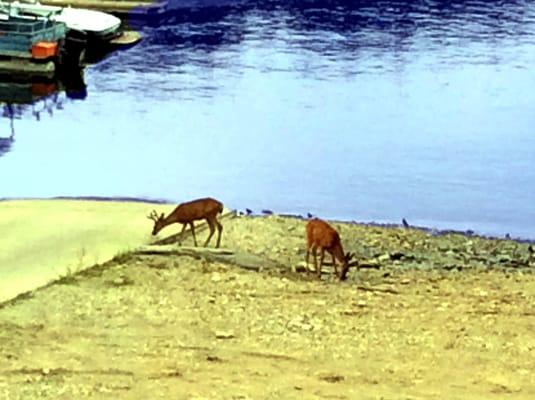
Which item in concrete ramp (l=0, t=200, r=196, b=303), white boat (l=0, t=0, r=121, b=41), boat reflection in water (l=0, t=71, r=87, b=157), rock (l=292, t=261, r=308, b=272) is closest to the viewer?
concrete ramp (l=0, t=200, r=196, b=303)

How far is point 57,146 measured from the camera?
2181 cm

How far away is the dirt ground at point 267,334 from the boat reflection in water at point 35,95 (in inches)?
504

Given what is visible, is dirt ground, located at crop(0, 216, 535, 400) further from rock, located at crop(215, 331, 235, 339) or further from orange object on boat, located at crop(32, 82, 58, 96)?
orange object on boat, located at crop(32, 82, 58, 96)

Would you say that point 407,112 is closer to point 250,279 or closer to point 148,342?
point 250,279

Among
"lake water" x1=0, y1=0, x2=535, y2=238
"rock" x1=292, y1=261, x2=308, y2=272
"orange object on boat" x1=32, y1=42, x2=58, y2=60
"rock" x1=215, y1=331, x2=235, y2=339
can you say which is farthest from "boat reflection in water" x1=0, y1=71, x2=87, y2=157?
"rock" x1=215, y1=331, x2=235, y2=339

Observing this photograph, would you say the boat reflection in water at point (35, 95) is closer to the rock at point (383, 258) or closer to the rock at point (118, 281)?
the rock at point (383, 258)

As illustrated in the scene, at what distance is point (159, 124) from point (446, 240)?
31.3 ft

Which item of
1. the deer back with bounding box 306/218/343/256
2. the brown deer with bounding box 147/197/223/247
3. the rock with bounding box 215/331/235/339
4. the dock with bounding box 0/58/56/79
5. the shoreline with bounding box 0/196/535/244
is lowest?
the dock with bounding box 0/58/56/79

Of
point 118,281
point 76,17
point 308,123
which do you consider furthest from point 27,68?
point 118,281

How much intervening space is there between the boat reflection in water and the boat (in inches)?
11.7

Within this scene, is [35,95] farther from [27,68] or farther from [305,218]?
[305,218]

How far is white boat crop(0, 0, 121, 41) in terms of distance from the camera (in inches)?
1192

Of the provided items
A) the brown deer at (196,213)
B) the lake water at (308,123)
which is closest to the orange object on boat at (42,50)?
the lake water at (308,123)

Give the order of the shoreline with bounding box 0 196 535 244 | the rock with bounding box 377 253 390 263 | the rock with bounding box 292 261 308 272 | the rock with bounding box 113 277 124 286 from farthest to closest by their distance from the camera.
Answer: the shoreline with bounding box 0 196 535 244
the rock with bounding box 377 253 390 263
the rock with bounding box 292 261 308 272
the rock with bounding box 113 277 124 286
